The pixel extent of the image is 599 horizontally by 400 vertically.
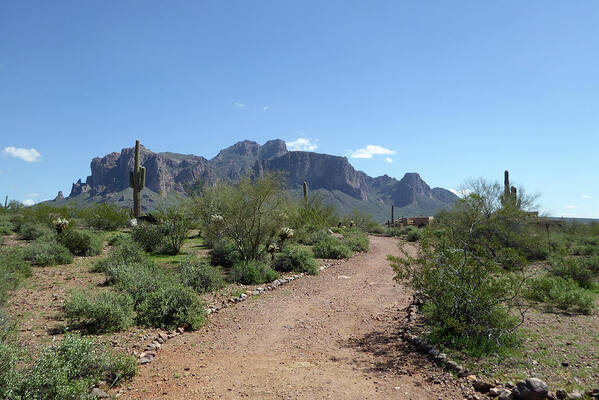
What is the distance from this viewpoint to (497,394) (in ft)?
14.4

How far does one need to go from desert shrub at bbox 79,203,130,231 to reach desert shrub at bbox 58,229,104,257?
24.6 feet

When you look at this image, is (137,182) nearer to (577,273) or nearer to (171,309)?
(171,309)

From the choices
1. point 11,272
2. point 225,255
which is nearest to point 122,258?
point 11,272

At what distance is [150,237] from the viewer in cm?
1473

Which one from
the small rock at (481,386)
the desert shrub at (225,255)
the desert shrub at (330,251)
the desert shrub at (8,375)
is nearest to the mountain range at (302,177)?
the desert shrub at (330,251)

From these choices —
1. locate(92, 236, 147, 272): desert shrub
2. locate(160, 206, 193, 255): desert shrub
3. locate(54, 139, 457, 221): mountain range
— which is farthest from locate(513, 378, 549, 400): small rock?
locate(54, 139, 457, 221): mountain range

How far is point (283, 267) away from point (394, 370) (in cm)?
815

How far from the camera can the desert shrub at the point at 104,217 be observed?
2106 centimetres

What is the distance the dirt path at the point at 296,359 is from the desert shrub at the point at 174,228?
6872 millimetres

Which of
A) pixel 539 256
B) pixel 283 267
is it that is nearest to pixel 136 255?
pixel 283 267

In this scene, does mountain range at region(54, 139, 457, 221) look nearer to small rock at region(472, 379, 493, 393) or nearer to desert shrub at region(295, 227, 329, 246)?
desert shrub at region(295, 227, 329, 246)

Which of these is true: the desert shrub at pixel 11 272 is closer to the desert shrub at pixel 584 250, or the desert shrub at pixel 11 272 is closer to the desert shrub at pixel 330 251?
the desert shrub at pixel 330 251

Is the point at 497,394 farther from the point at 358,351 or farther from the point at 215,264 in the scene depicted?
the point at 215,264

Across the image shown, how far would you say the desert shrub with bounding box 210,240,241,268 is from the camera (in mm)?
12836
